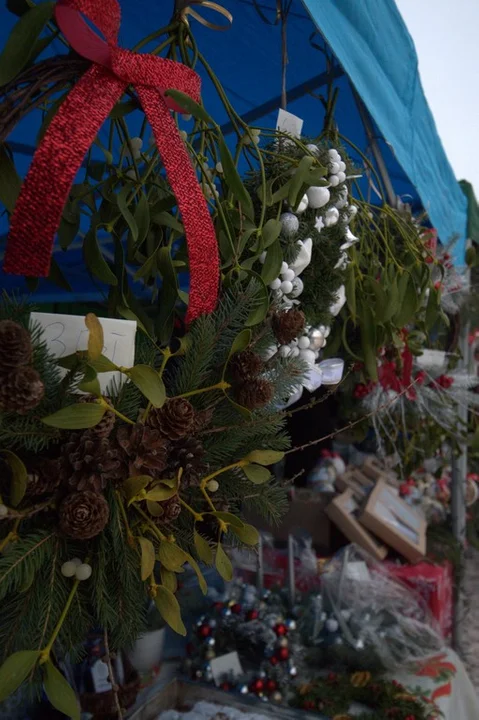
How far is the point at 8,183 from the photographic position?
1.24ft

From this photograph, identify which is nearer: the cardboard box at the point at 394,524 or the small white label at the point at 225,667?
the small white label at the point at 225,667

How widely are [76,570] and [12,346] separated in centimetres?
14

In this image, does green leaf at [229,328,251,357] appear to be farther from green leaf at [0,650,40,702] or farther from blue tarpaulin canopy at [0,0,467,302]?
blue tarpaulin canopy at [0,0,467,302]

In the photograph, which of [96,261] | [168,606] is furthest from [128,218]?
[168,606]

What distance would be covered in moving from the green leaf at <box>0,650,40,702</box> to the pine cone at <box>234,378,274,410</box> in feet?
0.60

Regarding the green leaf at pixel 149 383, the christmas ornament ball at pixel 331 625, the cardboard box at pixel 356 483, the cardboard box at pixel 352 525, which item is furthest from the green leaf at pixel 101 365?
the cardboard box at pixel 356 483

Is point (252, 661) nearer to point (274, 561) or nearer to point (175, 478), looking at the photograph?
point (274, 561)

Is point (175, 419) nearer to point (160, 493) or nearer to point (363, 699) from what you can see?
point (160, 493)

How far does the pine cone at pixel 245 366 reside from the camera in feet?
1.30

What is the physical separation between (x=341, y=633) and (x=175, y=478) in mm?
1146

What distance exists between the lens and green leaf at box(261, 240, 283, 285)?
0.47 meters

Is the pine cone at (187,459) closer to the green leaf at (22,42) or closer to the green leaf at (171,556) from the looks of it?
the green leaf at (171,556)

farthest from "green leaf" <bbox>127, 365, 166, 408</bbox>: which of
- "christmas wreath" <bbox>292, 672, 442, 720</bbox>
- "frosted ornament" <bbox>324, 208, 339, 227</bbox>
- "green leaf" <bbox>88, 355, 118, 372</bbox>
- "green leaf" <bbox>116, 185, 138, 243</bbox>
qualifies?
"christmas wreath" <bbox>292, 672, 442, 720</bbox>

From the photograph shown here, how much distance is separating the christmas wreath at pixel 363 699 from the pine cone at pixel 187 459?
2.87 ft
